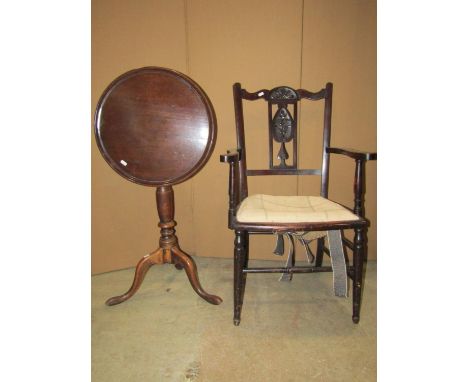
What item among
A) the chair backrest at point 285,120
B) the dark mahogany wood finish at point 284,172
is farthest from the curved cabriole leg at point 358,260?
the chair backrest at point 285,120

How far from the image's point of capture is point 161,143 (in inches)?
57.5

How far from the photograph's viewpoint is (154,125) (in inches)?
57.0

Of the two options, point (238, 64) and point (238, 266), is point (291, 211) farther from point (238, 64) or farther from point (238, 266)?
point (238, 64)

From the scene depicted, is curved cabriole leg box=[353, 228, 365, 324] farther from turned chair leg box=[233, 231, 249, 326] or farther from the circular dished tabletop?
the circular dished tabletop

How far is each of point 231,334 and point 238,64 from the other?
63.7 inches

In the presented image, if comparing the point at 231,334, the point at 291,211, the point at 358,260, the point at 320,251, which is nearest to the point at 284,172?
the point at 291,211

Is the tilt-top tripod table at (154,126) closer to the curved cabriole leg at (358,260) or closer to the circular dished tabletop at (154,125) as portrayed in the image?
the circular dished tabletop at (154,125)

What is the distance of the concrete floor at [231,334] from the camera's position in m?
1.15

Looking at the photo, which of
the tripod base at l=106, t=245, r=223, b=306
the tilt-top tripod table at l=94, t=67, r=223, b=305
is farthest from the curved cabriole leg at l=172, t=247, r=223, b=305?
the tilt-top tripod table at l=94, t=67, r=223, b=305

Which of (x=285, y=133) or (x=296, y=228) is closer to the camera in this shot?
(x=296, y=228)
